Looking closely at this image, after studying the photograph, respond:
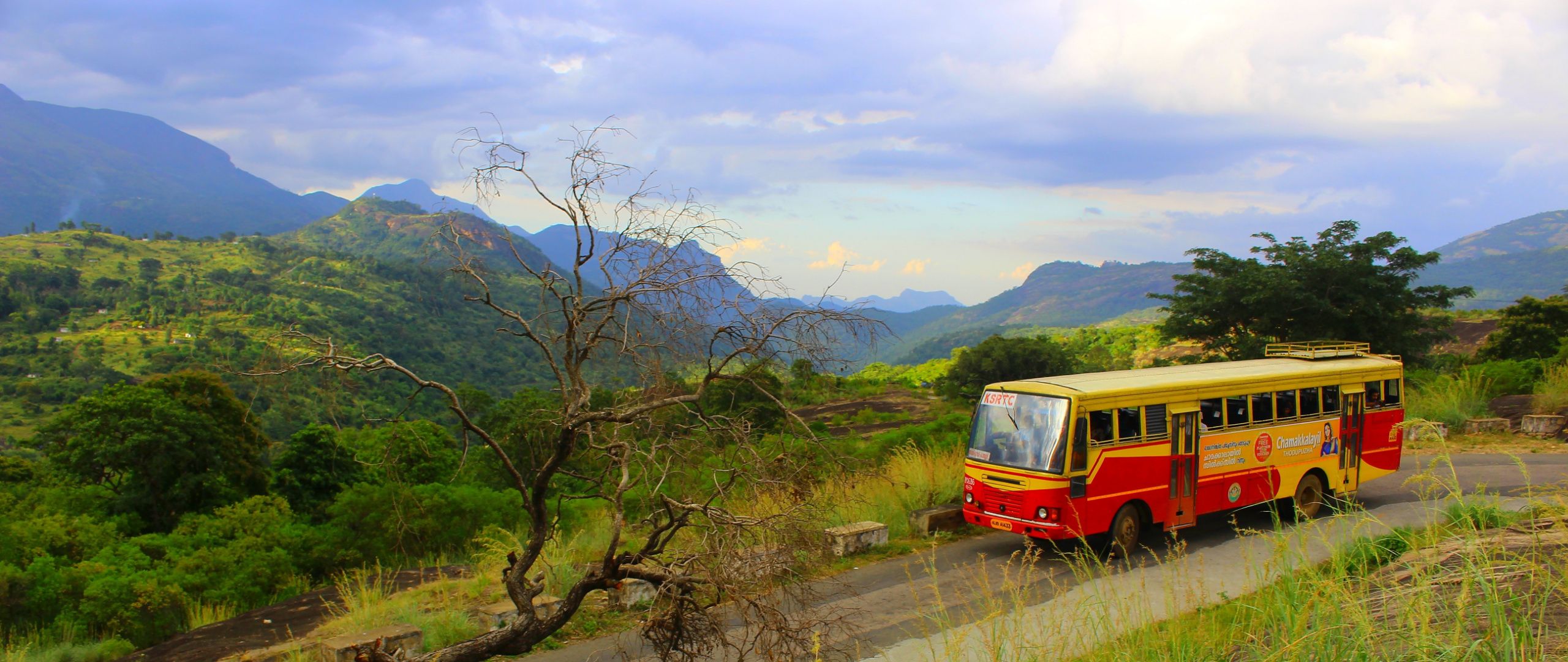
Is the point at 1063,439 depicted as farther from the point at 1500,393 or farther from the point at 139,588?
the point at 1500,393

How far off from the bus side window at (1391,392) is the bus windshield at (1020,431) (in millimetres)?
6150

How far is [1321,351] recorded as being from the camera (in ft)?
42.2

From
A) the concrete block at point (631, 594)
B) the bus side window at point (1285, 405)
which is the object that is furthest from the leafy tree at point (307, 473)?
the bus side window at point (1285, 405)

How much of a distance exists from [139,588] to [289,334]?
8593 mm

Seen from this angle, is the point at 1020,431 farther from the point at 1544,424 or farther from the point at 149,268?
the point at 149,268

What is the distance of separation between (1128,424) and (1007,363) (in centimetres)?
2922

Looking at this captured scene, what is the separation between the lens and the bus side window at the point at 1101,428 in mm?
9555

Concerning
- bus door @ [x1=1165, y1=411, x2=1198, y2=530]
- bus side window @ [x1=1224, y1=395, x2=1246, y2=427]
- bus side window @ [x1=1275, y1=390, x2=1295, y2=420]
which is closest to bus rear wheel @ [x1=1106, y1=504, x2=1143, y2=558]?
bus door @ [x1=1165, y1=411, x2=1198, y2=530]

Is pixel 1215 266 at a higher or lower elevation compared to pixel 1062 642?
higher

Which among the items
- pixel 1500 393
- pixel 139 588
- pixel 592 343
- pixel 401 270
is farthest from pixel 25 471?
pixel 401 270

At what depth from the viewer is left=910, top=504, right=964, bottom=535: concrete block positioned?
1170 cm

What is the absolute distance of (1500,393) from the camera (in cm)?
2198

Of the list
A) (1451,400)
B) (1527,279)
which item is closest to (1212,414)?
(1451,400)

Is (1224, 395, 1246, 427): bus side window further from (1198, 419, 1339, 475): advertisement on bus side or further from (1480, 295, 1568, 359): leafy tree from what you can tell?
(1480, 295, 1568, 359): leafy tree
